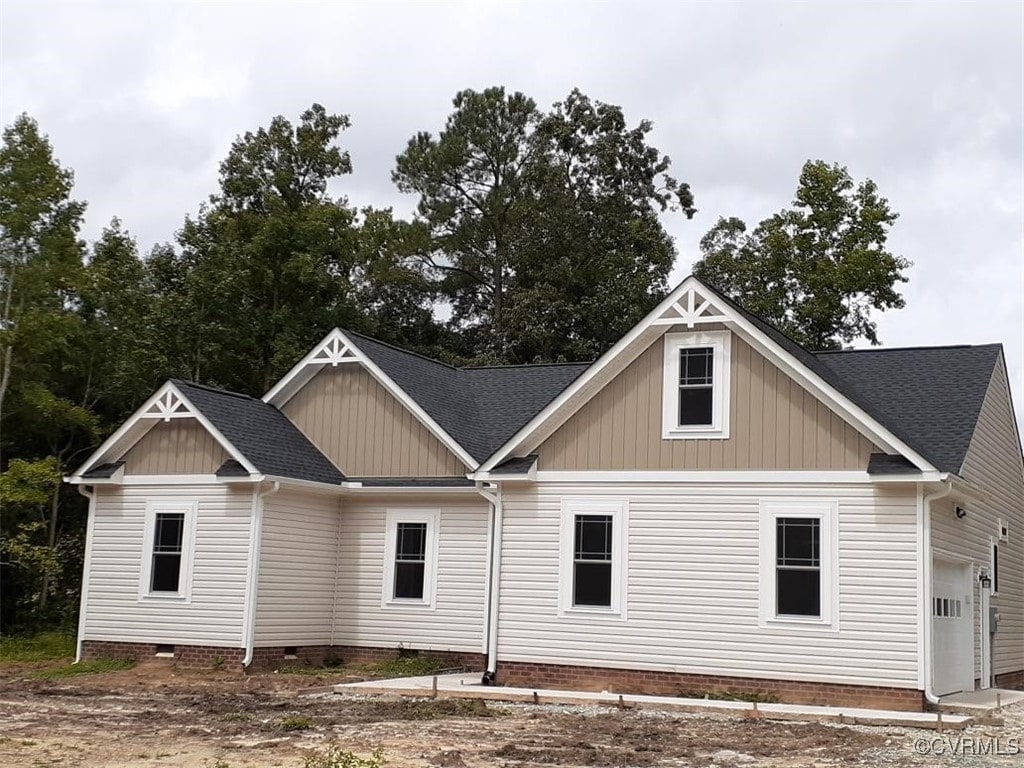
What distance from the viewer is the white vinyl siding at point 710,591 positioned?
56.4 ft

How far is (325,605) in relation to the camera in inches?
910

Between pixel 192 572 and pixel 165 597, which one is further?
pixel 165 597

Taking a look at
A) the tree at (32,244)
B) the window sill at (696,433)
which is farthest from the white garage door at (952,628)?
the tree at (32,244)

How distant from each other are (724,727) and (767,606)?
3244 millimetres

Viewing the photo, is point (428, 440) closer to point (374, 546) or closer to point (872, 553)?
point (374, 546)

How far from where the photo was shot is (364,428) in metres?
24.0

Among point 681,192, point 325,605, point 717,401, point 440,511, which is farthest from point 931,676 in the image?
point 681,192

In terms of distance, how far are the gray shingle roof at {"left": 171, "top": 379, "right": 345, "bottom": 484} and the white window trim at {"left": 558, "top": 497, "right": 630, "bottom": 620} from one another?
5.54m

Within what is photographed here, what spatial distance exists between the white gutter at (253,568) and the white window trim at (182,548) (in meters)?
1.30

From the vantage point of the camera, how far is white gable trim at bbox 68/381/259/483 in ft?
73.1

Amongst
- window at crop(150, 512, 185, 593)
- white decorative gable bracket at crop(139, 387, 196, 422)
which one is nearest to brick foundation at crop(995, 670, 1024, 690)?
window at crop(150, 512, 185, 593)

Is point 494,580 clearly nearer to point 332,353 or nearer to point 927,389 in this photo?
point 332,353

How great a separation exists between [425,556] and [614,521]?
506 centimetres

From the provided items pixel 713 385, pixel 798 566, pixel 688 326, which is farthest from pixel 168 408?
pixel 798 566
